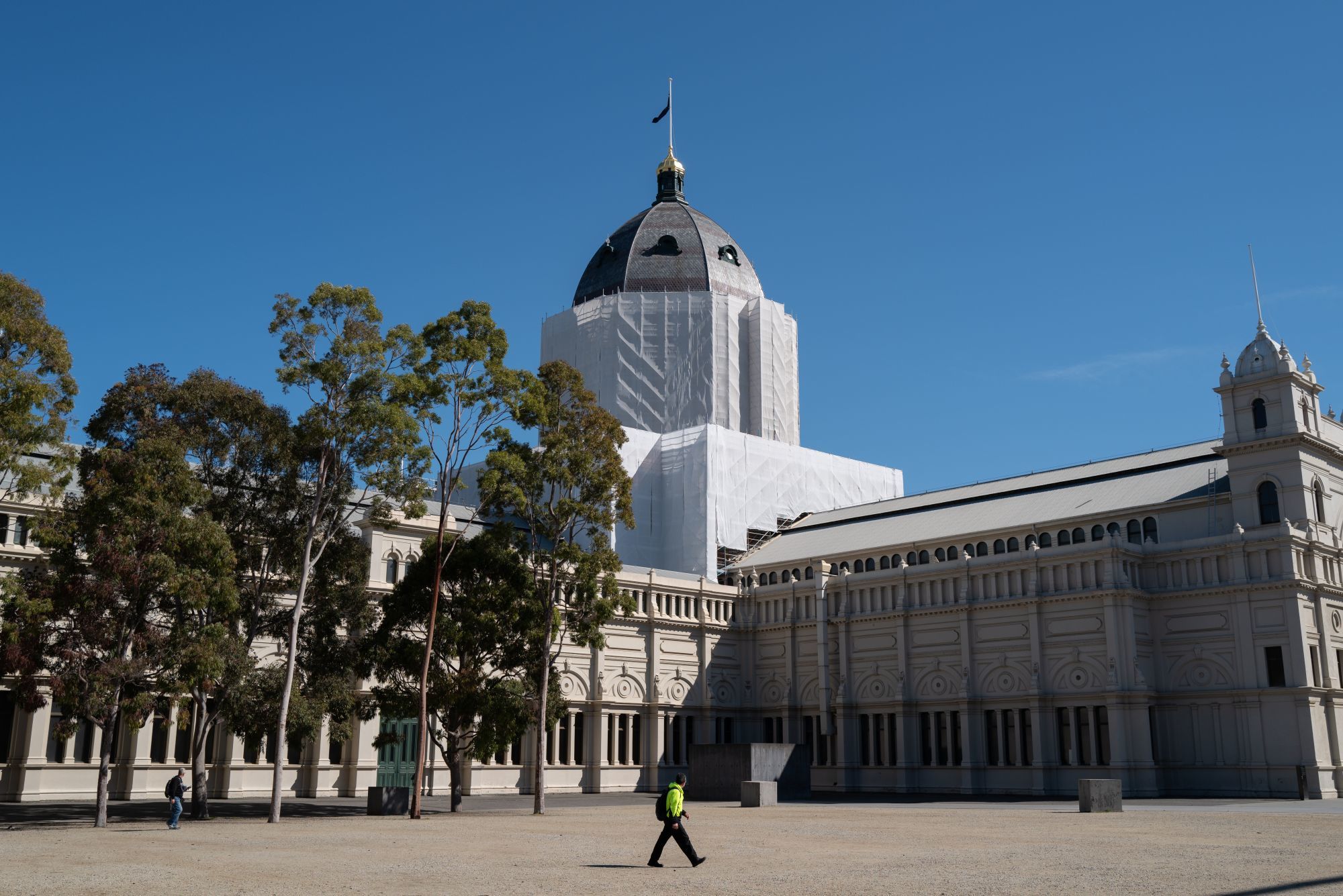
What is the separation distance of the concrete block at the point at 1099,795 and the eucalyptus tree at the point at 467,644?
2143cm

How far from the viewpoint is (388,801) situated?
44938 millimetres

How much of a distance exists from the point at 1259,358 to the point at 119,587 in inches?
2197

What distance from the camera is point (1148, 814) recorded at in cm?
4094

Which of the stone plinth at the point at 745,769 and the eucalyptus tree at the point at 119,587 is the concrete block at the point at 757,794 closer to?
the stone plinth at the point at 745,769

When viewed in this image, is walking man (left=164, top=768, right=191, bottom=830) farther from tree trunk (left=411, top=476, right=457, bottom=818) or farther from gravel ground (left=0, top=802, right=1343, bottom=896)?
tree trunk (left=411, top=476, right=457, bottom=818)

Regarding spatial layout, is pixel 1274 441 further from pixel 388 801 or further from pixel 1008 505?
pixel 388 801

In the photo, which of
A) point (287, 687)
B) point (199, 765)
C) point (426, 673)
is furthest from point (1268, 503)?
point (199, 765)

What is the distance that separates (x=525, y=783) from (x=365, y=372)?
32.1m

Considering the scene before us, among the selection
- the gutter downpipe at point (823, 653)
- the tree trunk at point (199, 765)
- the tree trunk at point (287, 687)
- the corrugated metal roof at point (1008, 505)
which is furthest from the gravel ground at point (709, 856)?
the gutter downpipe at point (823, 653)

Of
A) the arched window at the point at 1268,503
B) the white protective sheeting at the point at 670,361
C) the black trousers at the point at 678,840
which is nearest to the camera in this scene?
the black trousers at the point at 678,840

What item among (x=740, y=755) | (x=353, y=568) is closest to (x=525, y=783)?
(x=740, y=755)

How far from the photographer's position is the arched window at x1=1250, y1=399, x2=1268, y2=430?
62.3 metres

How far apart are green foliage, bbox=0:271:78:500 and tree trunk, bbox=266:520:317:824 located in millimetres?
8407

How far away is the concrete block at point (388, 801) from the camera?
44688mm
